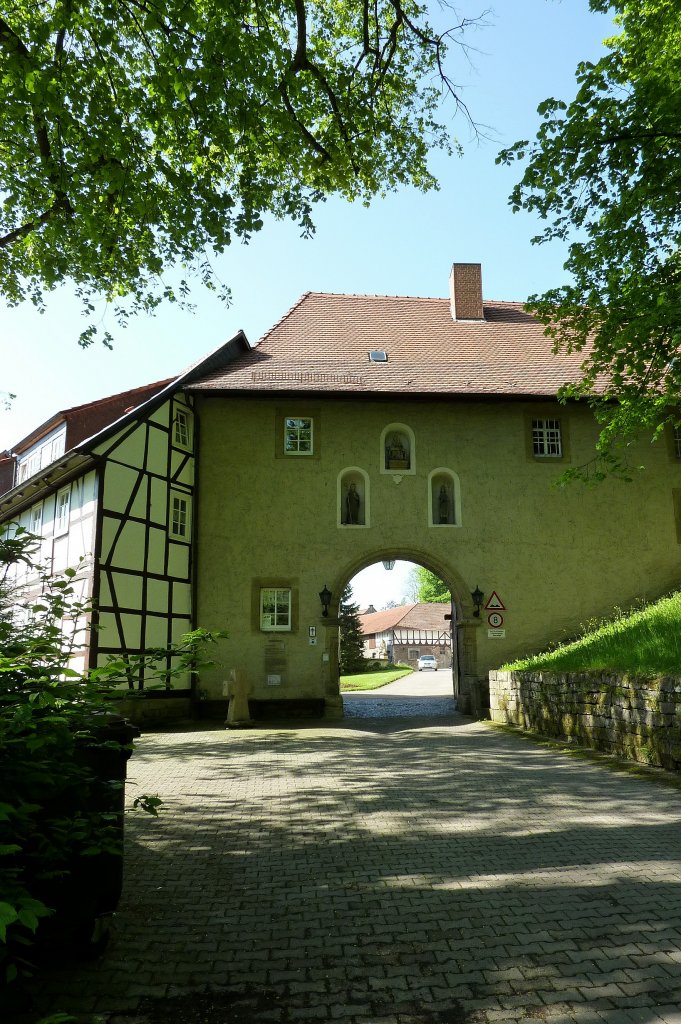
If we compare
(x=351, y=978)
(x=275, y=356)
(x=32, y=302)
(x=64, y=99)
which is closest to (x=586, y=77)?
(x=64, y=99)

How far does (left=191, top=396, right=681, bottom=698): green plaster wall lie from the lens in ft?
56.7

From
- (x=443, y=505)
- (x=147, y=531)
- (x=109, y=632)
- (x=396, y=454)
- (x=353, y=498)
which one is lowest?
(x=109, y=632)

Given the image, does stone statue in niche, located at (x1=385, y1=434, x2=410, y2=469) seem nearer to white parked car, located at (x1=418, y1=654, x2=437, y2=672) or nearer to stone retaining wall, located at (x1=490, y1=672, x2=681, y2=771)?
stone retaining wall, located at (x1=490, y1=672, x2=681, y2=771)

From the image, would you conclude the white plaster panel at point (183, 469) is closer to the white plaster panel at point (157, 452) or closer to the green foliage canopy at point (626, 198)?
the white plaster panel at point (157, 452)

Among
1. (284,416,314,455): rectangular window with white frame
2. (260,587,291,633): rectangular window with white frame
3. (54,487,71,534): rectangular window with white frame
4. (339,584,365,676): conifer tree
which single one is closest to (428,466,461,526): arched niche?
(284,416,314,455): rectangular window with white frame

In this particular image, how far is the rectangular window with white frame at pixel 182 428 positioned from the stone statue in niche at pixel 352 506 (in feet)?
13.0

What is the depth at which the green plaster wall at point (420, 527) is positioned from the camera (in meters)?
17.3

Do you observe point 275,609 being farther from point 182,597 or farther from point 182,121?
point 182,121

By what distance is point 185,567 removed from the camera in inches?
675

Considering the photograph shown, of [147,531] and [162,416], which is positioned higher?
[162,416]

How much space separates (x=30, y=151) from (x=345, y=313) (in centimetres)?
1420

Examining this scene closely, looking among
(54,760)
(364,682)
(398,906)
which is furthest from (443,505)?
(364,682)

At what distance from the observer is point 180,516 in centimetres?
1728

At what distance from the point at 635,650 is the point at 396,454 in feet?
30.5
